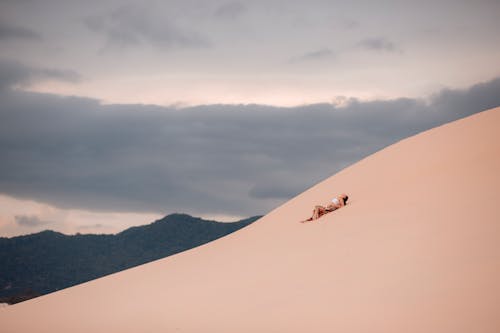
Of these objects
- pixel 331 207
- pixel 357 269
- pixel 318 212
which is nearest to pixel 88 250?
pixel 318 212

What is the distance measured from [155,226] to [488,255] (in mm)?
122760

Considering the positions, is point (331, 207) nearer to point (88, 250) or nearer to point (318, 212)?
point (318, 212)

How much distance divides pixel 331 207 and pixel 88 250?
112 meters

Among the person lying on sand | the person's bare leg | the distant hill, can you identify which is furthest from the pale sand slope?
the distant hill

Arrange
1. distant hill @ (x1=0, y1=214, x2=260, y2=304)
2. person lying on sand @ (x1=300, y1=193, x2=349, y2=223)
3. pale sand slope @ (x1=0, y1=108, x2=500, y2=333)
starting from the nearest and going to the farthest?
pale sand slope @ (x1=0, y1=108, x2=500, y2=333) → person lying on sand @ (x1=300, y1=193, x2=349, y2=223) → distant hill @ (x1=0, y1=214, x2=260, y2=304)

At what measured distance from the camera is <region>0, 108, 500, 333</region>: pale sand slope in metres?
11.7

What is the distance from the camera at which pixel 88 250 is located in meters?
126

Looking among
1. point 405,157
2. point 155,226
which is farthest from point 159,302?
point 155,226

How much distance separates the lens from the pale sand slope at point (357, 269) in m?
11.7

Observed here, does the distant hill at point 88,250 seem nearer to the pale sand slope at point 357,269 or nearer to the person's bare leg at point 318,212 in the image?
the pale sand slope at point 357,269

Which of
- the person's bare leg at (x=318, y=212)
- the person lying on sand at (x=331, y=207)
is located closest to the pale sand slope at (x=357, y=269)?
the person lying on sand at (x=331, y=207)

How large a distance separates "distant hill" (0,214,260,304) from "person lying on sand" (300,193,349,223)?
332 ft

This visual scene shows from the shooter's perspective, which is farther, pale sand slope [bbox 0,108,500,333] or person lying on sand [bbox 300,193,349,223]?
person lying on sand [bbox 300,193,349,223]

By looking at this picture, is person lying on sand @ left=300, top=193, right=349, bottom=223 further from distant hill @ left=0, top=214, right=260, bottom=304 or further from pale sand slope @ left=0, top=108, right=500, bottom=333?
distant hill @ left=0, top=214, right=260, bottom=304
